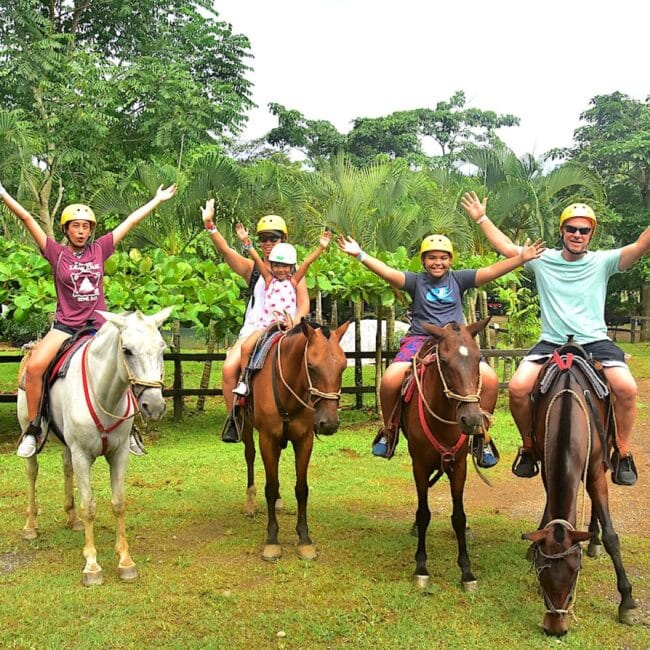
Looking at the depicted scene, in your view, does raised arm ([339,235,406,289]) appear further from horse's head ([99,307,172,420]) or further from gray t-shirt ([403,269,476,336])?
horse's head ([99,307,172,420])

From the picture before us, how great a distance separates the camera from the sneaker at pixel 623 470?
16.7 ft

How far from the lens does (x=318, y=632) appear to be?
14.5ft

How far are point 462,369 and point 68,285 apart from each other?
3.54 metres

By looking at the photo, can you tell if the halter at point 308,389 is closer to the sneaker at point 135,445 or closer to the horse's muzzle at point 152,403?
the horse's muzzle at point 152,403

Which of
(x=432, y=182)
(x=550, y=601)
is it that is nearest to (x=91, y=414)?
(x=550, y=601)

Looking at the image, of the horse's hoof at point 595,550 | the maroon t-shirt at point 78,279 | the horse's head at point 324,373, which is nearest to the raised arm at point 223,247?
the maroon t-shirt at point 78,279

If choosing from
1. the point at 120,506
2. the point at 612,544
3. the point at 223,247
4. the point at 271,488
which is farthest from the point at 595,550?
the point at 223,247

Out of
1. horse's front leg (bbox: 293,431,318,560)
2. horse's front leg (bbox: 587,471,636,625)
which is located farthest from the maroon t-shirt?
horse's front leg (bbox: 587,471,636,625)

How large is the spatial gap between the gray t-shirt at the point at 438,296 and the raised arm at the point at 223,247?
1.93 m

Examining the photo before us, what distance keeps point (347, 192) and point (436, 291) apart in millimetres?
7207

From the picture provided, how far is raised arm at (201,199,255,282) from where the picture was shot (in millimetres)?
6711

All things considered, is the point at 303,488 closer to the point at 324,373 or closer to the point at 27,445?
the point at 324,373

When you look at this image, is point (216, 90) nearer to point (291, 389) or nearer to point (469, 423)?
point (291, 389)

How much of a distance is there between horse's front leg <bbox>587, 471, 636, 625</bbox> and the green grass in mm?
131
